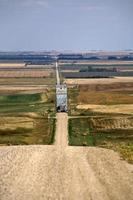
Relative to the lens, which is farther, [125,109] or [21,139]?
[125,109]

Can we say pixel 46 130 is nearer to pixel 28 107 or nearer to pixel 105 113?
pixel 105 113

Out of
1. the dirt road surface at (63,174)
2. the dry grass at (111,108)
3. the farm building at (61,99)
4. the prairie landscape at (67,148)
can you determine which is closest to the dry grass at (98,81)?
the farm building at (61,99)

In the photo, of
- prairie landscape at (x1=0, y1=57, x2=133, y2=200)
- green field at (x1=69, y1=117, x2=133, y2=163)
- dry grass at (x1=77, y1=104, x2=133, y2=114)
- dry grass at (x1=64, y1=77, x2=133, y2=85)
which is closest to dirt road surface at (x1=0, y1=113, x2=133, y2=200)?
prairie landscape at (x1=0, y1=57, x2=133, y2=200)

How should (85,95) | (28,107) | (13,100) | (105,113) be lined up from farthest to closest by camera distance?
(85,95) → (13,100) → (28,107) → (105,113)

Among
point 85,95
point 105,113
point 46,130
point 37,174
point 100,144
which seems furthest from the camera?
point 85,95

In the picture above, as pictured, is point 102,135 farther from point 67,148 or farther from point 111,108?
point 111,108

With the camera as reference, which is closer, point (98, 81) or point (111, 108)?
point (111, 108)

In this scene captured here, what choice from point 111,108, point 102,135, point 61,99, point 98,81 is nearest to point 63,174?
point 102,135

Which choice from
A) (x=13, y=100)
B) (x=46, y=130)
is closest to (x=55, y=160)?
(x=46, y=130)
